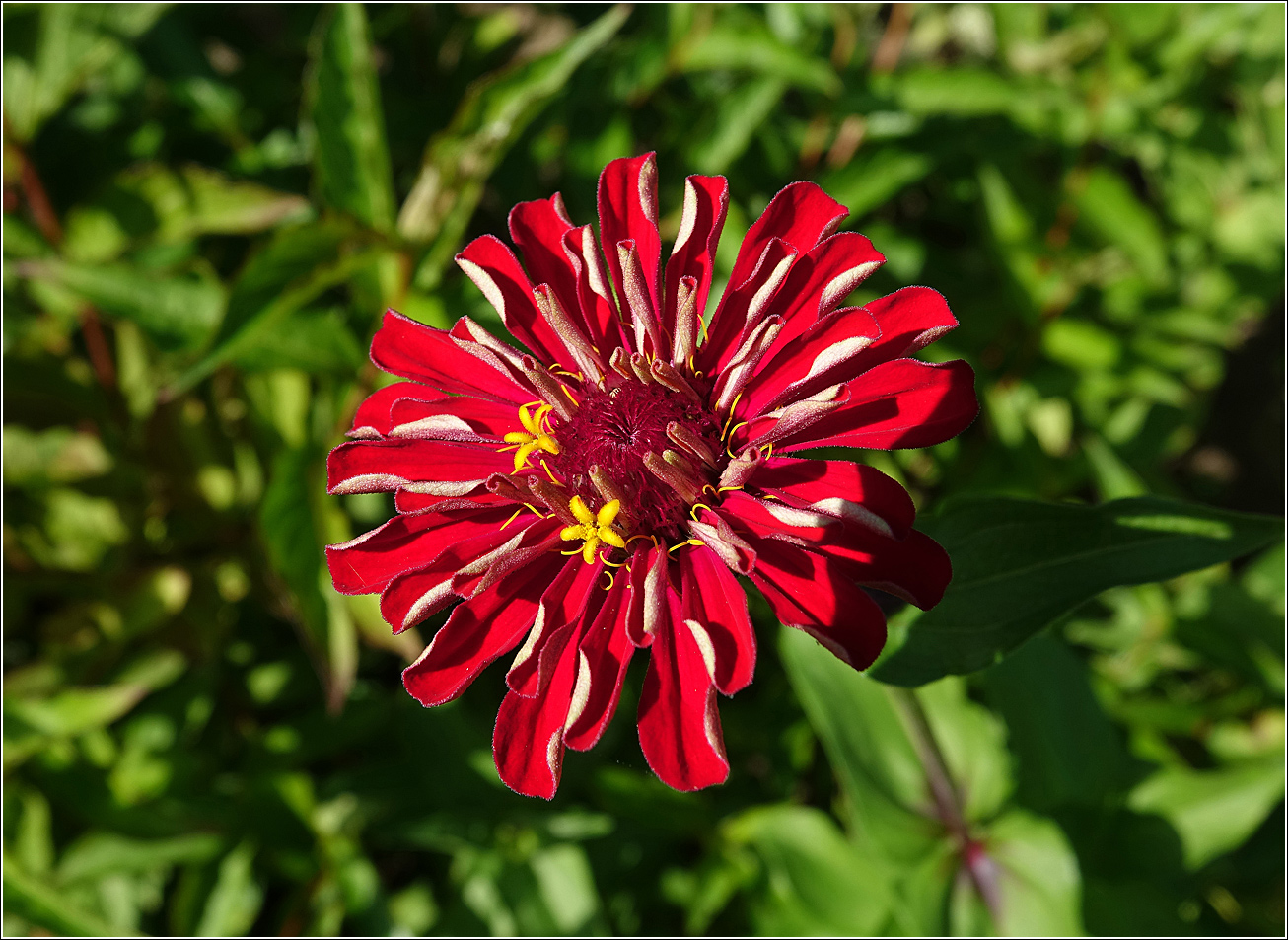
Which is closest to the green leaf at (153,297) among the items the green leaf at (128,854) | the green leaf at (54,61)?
the green leaf at (54,61)

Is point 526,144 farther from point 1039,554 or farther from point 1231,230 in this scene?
point 1231,230

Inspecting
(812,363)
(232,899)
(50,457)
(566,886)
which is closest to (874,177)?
(812,363)

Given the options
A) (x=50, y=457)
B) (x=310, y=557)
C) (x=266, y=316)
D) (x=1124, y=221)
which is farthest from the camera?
(x=1124, y=221)

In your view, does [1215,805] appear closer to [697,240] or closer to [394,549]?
[697,240]

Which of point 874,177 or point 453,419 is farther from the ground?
point 453,419

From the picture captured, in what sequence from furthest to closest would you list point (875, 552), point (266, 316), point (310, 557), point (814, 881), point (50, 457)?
1. point (50, 457)
2. point (814, 881)
3. point (310, 557)
4. point (266, 316)
5. point (875, 552)

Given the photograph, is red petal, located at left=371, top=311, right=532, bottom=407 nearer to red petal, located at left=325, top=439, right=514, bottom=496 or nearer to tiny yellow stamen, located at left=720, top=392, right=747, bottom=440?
red petal, located at left=325, top=439, right=514, bottom=496

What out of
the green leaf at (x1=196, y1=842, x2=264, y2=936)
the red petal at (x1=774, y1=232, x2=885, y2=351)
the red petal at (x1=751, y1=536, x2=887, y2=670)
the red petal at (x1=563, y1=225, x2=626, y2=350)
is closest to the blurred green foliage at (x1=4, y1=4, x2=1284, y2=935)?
the green leaf at (x1=196, y1=842, x2=264, y2=936)

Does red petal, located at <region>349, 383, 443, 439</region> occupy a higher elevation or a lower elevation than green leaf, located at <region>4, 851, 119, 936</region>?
higher
